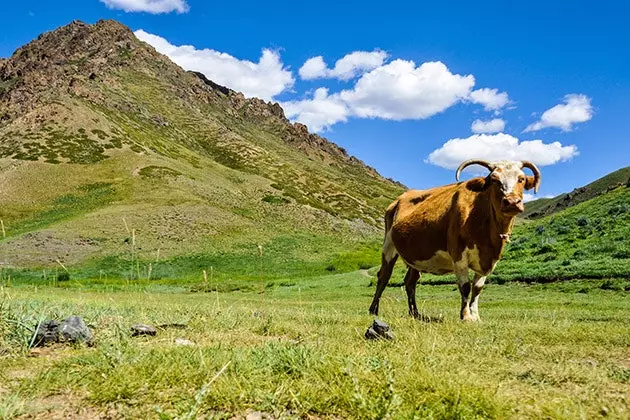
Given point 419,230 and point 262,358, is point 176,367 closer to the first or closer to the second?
point 262,358

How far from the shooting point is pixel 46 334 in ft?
20.3

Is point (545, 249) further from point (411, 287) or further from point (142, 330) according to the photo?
point (142, 330)

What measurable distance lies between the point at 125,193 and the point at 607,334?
7591 centimetres

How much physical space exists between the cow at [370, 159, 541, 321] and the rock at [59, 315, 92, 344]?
6.52 m

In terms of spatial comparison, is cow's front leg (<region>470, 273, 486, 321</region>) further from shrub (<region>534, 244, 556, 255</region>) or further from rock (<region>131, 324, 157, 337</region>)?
shrub (<region>534, 244, 556, 255</region>)

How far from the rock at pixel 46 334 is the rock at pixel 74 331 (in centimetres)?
8

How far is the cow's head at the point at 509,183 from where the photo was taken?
9336 mm

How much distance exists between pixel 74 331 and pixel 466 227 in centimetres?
787

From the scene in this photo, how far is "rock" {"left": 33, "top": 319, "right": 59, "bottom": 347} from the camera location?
20.2 feet

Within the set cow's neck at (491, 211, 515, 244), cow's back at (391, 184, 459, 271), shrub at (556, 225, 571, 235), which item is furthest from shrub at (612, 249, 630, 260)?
cow's neck at (491, 211, 515, 244)

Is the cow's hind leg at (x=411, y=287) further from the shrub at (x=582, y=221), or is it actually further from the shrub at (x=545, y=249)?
the shrub at (x=582, y=221)

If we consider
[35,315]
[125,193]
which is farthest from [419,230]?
[125,193]

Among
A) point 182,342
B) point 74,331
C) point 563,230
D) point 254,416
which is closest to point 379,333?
point 182,342

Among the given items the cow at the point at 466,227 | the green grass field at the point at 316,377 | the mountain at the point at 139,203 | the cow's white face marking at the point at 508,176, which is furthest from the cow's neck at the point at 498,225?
the mountain at the point at 139,203
